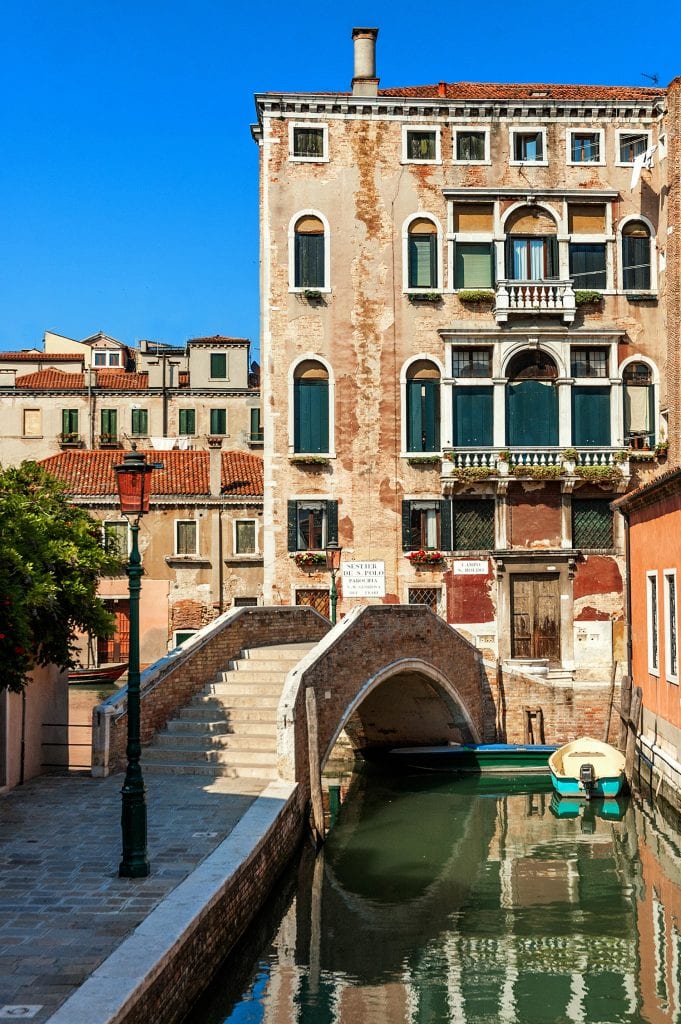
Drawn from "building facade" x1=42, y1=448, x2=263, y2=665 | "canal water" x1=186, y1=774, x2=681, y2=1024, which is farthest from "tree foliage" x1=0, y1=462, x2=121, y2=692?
"building facade" x1=42, y1=448, x2=263, y2=665

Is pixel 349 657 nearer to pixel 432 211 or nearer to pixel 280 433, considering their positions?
pixel 280 433

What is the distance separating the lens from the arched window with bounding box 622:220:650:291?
2380cm

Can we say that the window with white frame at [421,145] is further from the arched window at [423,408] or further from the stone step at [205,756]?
the stone step at [205,756]

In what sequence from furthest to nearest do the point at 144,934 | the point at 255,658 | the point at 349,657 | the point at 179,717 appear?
the point at 255,658, the point at 349,657, the point at 179,717, the point at 144,934

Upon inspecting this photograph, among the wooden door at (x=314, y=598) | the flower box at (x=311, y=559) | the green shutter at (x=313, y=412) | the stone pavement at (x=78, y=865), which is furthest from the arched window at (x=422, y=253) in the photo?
the stone pavement at (x=78, y=865)

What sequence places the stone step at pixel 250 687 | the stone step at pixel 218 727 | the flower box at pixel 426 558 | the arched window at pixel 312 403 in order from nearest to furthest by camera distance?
the stone step at pixel 218 727 < the stone step at pixel 250 687 < the flower box at pixel 426 558 < the arched window at pixel 312 403

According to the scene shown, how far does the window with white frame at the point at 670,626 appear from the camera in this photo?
56.4ft

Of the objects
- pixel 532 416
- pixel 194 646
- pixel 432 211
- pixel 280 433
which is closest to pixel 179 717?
pixel 194 646

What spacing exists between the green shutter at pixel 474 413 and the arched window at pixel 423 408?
1.51 feet

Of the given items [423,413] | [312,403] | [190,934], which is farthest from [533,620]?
[190,934]

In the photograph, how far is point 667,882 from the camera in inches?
513

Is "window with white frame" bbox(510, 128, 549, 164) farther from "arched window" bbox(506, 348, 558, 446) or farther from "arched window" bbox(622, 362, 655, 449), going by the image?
"arched window" bbox(622, 362, 655, 449)

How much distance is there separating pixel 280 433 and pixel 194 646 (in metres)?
8.48

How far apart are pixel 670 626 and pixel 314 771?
673 cm
